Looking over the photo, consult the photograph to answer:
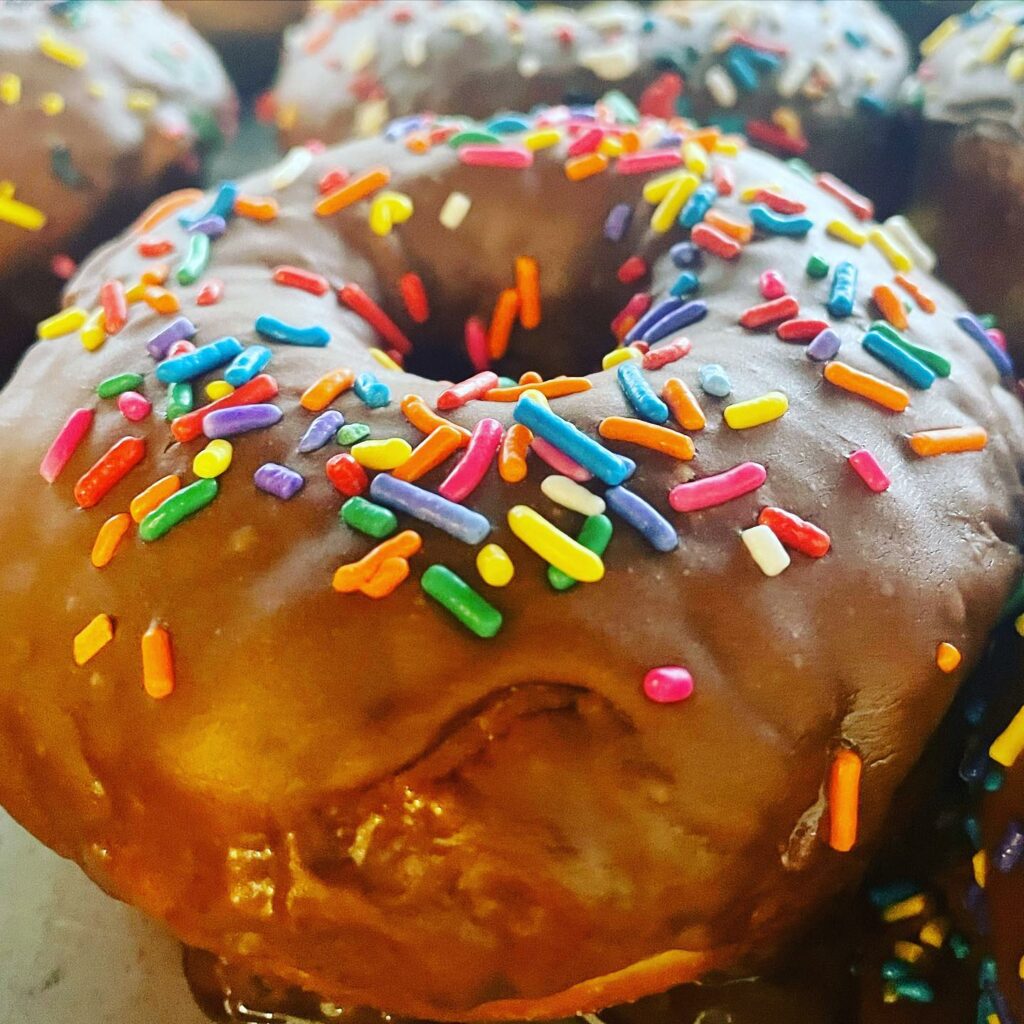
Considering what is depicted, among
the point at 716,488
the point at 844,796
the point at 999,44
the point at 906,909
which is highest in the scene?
the point at 999,44

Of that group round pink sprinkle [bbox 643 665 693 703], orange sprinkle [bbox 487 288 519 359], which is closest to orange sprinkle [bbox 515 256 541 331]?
orange sprinkle [bbox 487 288 519 359]

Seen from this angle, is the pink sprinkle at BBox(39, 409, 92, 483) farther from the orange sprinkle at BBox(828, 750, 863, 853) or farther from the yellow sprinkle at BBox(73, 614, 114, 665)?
the orange sprinkle at BBox(828, 750, 863, 853)

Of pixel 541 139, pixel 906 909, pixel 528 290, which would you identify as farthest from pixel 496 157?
pixel 906 909

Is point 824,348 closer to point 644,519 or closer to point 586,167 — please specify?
point 644,519

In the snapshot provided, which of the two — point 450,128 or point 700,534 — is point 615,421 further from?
point 450,128

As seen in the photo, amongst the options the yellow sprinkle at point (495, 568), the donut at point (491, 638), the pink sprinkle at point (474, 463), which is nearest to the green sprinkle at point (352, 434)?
the donut at point (491, 638)

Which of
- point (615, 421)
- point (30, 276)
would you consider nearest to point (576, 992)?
point (615, 421)
